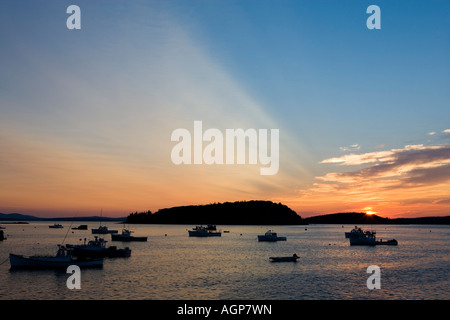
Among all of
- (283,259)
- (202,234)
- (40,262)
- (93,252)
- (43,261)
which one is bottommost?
(202,234)

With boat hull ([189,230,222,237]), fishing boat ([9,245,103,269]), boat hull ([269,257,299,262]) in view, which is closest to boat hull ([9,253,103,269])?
fishing boat ([9,245,103,269])

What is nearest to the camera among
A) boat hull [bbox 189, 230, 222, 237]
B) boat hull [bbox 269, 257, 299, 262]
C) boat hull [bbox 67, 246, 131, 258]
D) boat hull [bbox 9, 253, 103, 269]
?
boat hull [bbox 9, 253, 103, 269]

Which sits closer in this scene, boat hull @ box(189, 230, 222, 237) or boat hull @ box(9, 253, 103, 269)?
boat hull @ box(9, 253, 103, 269)

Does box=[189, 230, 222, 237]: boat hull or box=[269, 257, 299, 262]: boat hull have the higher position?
box=[269, 257, 299, 262]: boat hull

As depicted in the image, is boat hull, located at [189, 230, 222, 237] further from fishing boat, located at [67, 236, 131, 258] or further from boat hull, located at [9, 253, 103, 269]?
boat hull, located at [9, 253, 103, 269]

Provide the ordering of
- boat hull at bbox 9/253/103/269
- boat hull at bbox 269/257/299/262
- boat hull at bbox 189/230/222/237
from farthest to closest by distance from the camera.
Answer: boat hull at bbox 189/230/222/237
boat hull at bbox 269/257/299/262
boat hull at bbox 9/253/103/269

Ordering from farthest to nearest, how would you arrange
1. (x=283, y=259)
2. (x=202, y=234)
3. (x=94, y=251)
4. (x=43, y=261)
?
(x=202, y=234) → (x=94, y=251) → (x=283, y=259) → (x=43, y=261)

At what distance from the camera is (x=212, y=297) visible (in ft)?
136

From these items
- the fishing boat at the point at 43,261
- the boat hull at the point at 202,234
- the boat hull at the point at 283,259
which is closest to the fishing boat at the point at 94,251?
the fishing boat at the point at 43,261

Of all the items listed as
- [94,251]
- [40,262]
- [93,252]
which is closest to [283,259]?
[94,251]

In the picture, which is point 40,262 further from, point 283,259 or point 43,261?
point 283,259

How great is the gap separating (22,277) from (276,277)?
38195mm
